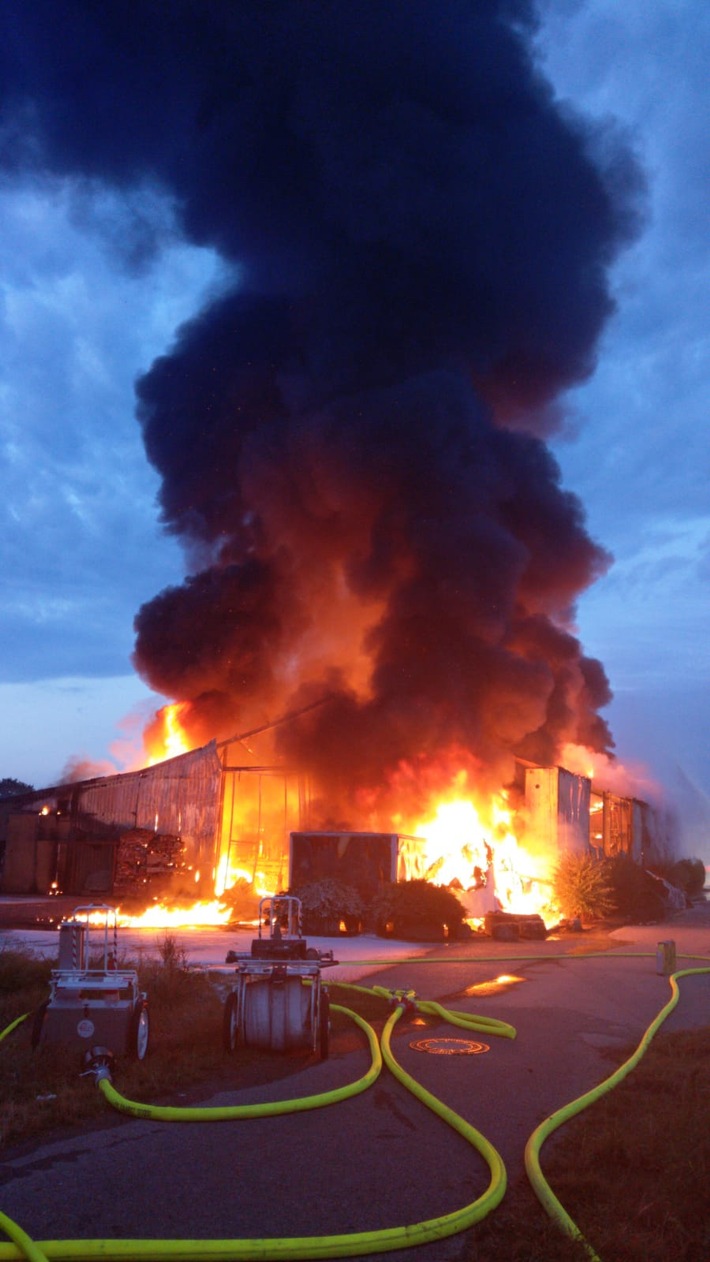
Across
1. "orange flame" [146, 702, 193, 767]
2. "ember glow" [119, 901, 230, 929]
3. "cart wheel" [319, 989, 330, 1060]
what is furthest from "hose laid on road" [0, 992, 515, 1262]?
"orange flame" [146, 702, 193, 767]

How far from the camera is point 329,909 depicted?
2206 cm

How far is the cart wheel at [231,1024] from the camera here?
9.13 metres

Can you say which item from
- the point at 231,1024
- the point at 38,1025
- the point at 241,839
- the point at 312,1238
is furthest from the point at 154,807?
the point at 312,1238

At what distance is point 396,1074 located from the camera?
26.3 ft

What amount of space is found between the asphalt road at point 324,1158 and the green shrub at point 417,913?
36.6ft

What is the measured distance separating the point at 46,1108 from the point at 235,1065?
2.08 metres

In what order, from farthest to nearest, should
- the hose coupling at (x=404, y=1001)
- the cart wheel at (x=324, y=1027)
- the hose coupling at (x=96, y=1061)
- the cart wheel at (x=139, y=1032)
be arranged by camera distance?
the hose coupling at (x=404, y=1001), the cart wheel at (x=324, y=1027), the cart wheel at (x=139, y=1032), the hose coupling at (x=96, y=1061)

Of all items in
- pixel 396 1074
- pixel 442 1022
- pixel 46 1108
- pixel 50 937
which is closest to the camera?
pixel 46 1108

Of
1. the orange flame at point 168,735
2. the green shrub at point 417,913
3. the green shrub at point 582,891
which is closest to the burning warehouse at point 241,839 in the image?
the green shrub at point 582,891

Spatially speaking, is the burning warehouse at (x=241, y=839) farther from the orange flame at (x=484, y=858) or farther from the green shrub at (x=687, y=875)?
the green shrub at (x=687, y=875)

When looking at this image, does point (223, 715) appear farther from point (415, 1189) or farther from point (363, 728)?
point (415, 1189)

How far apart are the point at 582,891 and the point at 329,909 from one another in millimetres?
8609

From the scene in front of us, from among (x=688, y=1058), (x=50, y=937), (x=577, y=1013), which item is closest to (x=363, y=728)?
(x=50, y=937)

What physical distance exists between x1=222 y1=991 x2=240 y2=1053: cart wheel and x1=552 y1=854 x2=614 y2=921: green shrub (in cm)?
1902
